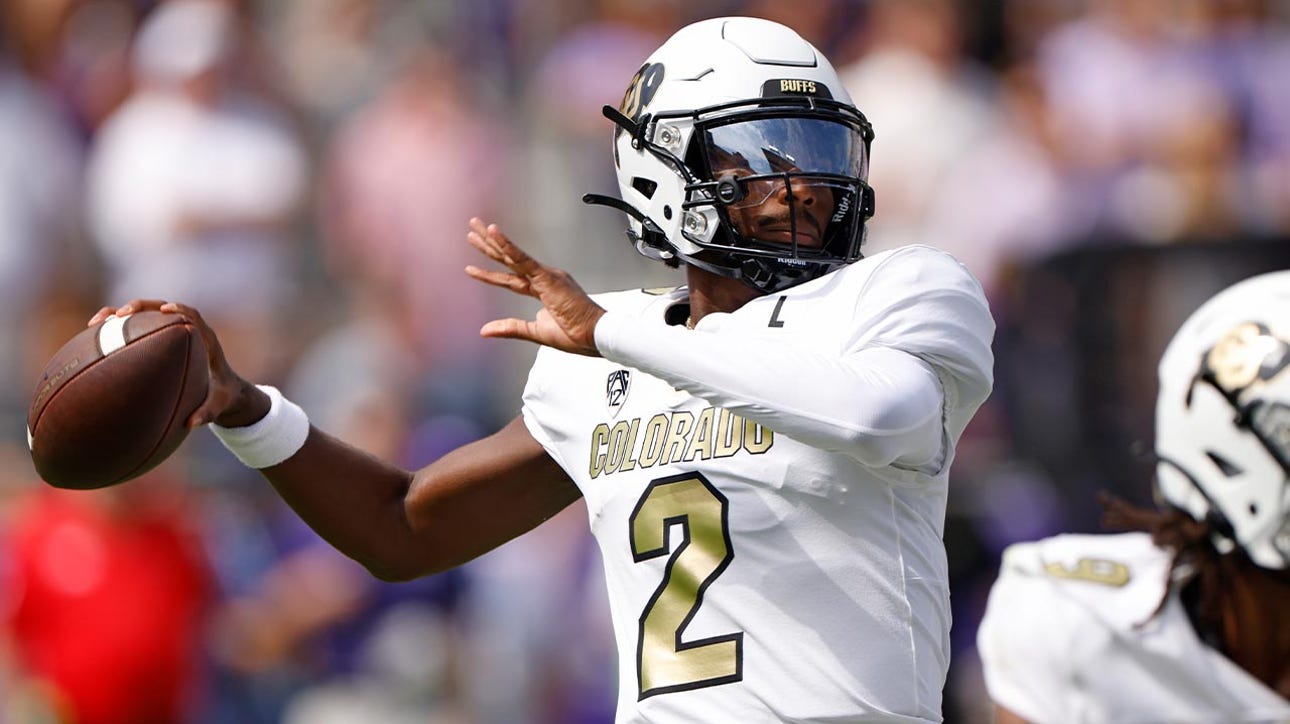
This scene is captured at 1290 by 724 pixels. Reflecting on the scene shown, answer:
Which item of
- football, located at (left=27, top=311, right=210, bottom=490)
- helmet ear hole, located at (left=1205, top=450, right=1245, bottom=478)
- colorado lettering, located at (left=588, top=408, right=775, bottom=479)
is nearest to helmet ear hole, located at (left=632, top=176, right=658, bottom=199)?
colorado lettering, located at (left=588, top=408, right=775, bottom=479)

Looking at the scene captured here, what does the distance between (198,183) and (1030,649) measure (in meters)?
5.08

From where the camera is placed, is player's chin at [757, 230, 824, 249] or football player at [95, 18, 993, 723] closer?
football player at [95, 18, 993, 723]

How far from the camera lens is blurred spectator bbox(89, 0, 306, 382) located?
7805mm

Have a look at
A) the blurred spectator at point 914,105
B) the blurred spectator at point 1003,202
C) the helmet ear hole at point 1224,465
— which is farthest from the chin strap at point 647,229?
the blurred spectator at point 914,105

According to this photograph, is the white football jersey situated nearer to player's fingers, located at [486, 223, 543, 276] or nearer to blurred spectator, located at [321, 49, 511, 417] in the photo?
player's fingers, located at [486, 223, 543, 276]

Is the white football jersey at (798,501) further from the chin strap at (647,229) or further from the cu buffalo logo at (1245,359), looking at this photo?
the cu buffalo logo at (1245,359)

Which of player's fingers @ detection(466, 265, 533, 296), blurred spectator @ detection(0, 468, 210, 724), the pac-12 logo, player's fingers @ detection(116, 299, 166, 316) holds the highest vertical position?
player's fingers @ detection(466, 265, 533, 296)

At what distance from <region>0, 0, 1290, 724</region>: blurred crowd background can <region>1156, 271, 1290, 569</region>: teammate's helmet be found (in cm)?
253

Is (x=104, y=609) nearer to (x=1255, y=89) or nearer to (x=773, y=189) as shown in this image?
(x=773, y=189)

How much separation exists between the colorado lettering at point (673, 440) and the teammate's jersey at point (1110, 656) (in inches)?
46.2

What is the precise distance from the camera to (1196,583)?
13.0 feet

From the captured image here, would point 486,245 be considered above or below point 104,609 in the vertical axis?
above

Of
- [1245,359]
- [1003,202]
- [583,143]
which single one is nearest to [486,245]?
[1245,359]

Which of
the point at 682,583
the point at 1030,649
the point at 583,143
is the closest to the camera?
the point at 682,583
